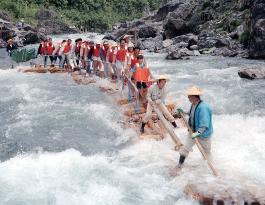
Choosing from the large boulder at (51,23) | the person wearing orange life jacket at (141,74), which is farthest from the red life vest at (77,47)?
the large boulder at (51,23)

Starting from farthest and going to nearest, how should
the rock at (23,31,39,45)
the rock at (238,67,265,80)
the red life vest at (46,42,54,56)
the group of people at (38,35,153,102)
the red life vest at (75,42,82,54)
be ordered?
the rock at (23,31,39,45) < the red life vest at (46,42,54,56) < the rock at (238,67,265,80) < the red life vest at (75,42,82,54) < the group of people at (38,35,153,102)

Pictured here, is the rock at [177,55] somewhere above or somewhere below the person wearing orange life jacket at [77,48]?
below

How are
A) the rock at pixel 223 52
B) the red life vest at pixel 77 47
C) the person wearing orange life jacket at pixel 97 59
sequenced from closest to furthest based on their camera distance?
1. the person wearing orange life jacket at pixel 97 59
2. the red life vest at pixel 77 47
3. the rock at pixel 223 52

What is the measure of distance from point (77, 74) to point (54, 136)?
9874mm

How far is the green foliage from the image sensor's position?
71312 millimetres

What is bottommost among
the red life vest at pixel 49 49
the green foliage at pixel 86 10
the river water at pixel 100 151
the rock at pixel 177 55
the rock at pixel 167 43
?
the river water at pixel 100 151

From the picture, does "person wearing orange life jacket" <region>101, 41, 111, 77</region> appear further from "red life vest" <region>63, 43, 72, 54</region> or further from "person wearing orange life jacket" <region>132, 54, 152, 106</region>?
"person wearing orange life jacket" <region>132, 54, 152, 106</region>

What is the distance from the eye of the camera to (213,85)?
67.3ft

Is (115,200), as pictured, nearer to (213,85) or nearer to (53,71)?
(213,85)

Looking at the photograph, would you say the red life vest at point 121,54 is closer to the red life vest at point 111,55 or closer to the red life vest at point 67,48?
the red life vest at point 111,55

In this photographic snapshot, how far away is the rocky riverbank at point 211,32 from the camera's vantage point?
30281 millimetres

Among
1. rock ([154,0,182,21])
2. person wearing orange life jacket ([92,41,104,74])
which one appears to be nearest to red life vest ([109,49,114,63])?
person wearing orange life jacket ([92,41,104,74])

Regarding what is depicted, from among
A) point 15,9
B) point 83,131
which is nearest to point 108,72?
point 83,131

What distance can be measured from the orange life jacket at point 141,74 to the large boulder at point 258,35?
54.9ft
